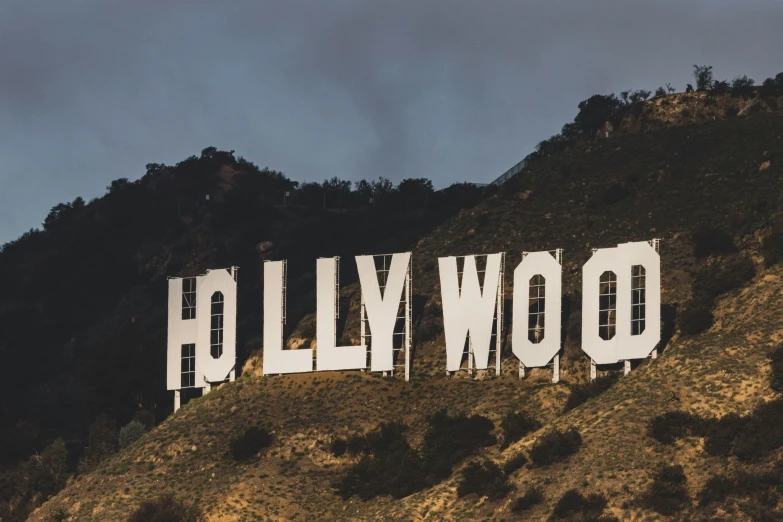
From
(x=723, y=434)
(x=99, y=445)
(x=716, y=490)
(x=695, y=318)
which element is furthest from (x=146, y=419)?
(x=716, y=490)

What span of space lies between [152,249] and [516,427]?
267 ft

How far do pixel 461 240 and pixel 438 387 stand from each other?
23.0m

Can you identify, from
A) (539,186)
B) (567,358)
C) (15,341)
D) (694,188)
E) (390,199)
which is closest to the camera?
(567,358)

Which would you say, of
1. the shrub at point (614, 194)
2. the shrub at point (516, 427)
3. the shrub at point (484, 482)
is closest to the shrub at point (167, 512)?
the shrub at point (484, 482)

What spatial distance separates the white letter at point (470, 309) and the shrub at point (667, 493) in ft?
57.4

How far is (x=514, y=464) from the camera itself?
2709 inches

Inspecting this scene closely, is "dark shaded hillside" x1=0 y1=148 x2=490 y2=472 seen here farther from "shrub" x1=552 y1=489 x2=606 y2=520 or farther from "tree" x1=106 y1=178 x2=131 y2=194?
"shrub" x1=552 y1=489 x2=606 y2=520

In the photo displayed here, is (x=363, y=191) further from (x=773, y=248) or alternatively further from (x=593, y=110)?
(x=773, y=248)

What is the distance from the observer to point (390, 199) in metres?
152

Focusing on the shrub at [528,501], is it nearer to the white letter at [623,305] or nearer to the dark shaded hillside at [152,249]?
the white letter at [623,305]

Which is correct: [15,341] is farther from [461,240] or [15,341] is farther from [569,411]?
[569,411]

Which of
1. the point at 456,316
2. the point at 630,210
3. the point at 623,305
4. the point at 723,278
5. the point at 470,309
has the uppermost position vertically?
the point at 630,210

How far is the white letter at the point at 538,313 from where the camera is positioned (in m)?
77.3

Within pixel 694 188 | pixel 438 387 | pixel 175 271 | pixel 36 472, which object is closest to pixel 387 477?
pixel 438 387
